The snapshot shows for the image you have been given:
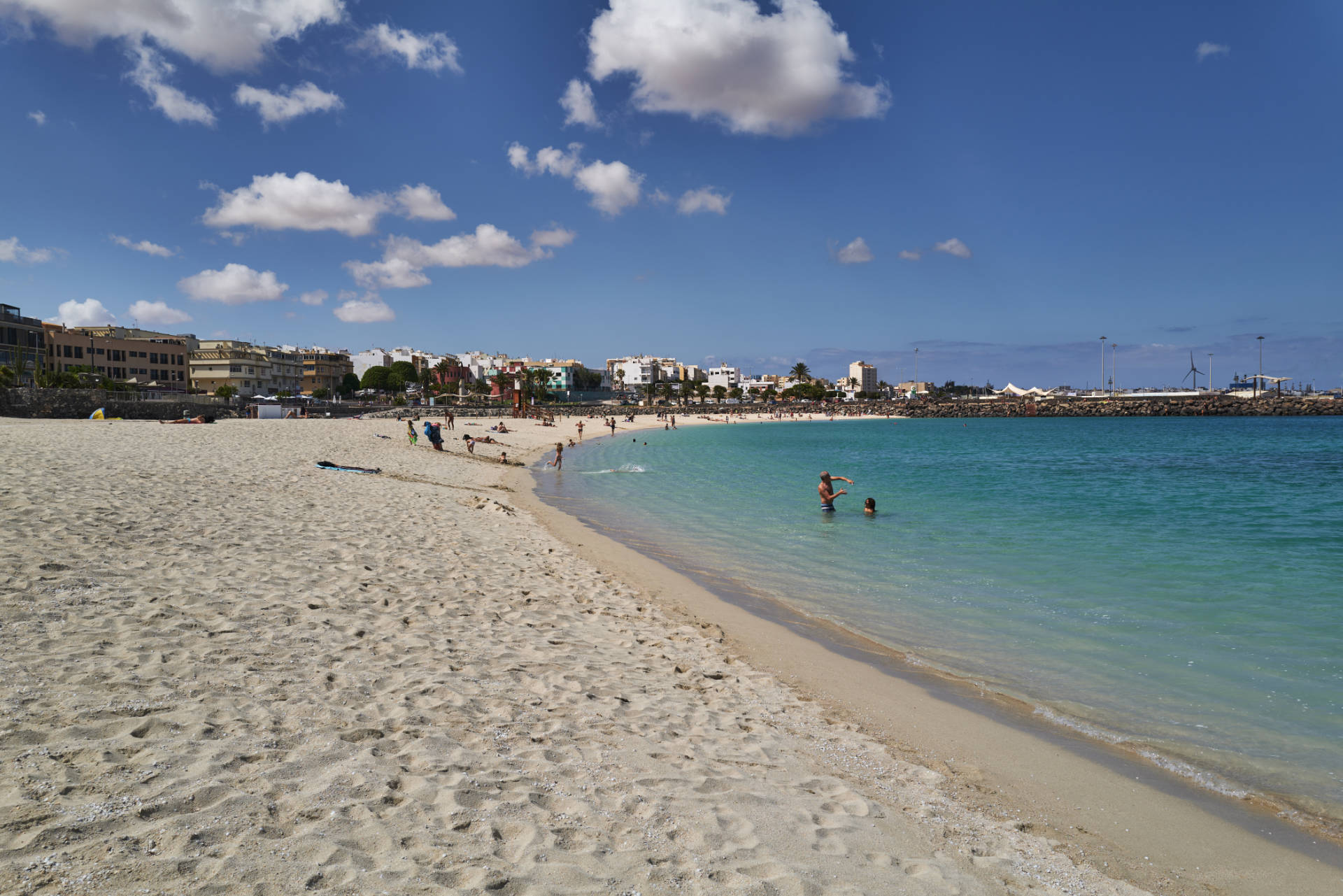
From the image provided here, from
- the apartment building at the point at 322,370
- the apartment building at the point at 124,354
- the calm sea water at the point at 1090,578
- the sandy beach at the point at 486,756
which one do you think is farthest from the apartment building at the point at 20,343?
the sandy beach at the point at 486,756

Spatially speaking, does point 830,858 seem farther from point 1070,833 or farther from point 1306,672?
point 1306,672

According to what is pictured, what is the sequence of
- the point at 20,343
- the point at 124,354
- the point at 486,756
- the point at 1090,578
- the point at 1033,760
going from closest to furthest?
the point at 486,756 < the point at 1033,760 < the point at 1090,578 < the point at 20,343 < the point at 124,354

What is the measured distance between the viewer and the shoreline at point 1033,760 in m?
4.36

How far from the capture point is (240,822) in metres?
3.22

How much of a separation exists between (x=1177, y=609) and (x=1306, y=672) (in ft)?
8.27

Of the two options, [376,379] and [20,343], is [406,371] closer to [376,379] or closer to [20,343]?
[376,379]

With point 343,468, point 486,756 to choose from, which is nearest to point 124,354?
point 343,468

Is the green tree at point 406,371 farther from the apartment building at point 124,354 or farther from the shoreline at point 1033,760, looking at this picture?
the shoreline at point 1033,760

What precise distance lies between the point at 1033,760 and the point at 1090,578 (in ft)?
26.1

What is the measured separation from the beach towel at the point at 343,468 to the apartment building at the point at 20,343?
5878 cm

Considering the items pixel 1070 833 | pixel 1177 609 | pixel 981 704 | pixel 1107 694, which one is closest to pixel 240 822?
pixel 1070 833

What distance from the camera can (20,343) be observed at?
63.4 m

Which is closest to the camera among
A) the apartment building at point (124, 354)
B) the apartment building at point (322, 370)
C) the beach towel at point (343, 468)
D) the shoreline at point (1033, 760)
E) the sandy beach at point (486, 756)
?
the sandy beach at point (486, 756)

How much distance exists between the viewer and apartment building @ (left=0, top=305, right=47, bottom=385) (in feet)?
198
